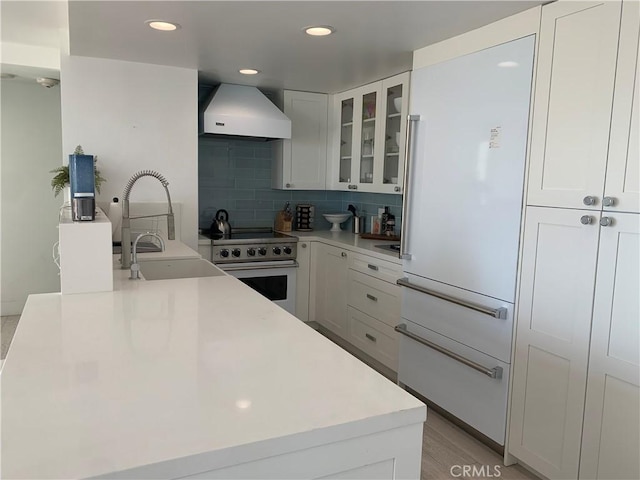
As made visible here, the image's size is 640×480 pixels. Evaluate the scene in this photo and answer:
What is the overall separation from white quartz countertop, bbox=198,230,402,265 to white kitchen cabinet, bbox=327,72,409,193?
43 centimetres

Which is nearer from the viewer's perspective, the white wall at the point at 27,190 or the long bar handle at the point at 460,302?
the long bar handle at the point at 460,302

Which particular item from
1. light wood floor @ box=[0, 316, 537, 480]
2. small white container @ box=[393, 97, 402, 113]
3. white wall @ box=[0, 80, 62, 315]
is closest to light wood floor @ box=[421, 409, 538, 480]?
light wood floor @ box=[0, 316, 537, 480]

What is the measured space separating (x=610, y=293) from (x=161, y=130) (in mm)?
3026

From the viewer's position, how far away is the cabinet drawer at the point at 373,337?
11.2 feet

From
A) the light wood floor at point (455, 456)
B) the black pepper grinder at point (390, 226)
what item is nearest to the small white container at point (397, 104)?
the black pepper grinder at point (390, 226)

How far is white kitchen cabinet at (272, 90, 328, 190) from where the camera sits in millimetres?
4484

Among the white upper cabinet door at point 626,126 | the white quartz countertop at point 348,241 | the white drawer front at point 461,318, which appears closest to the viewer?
the white upper cabinet door at point 626,126

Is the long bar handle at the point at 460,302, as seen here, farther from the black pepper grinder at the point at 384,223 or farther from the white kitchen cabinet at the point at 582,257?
the black pepper grinder at the point at 384,223

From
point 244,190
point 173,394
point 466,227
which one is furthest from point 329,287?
point 173,394

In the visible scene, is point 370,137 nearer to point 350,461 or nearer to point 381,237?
point 381,237

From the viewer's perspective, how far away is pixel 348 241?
4.10 meters

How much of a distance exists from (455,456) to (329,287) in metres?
1.95

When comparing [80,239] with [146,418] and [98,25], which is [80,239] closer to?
[146,418]

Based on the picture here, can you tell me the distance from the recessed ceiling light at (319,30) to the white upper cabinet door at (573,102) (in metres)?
1.03
